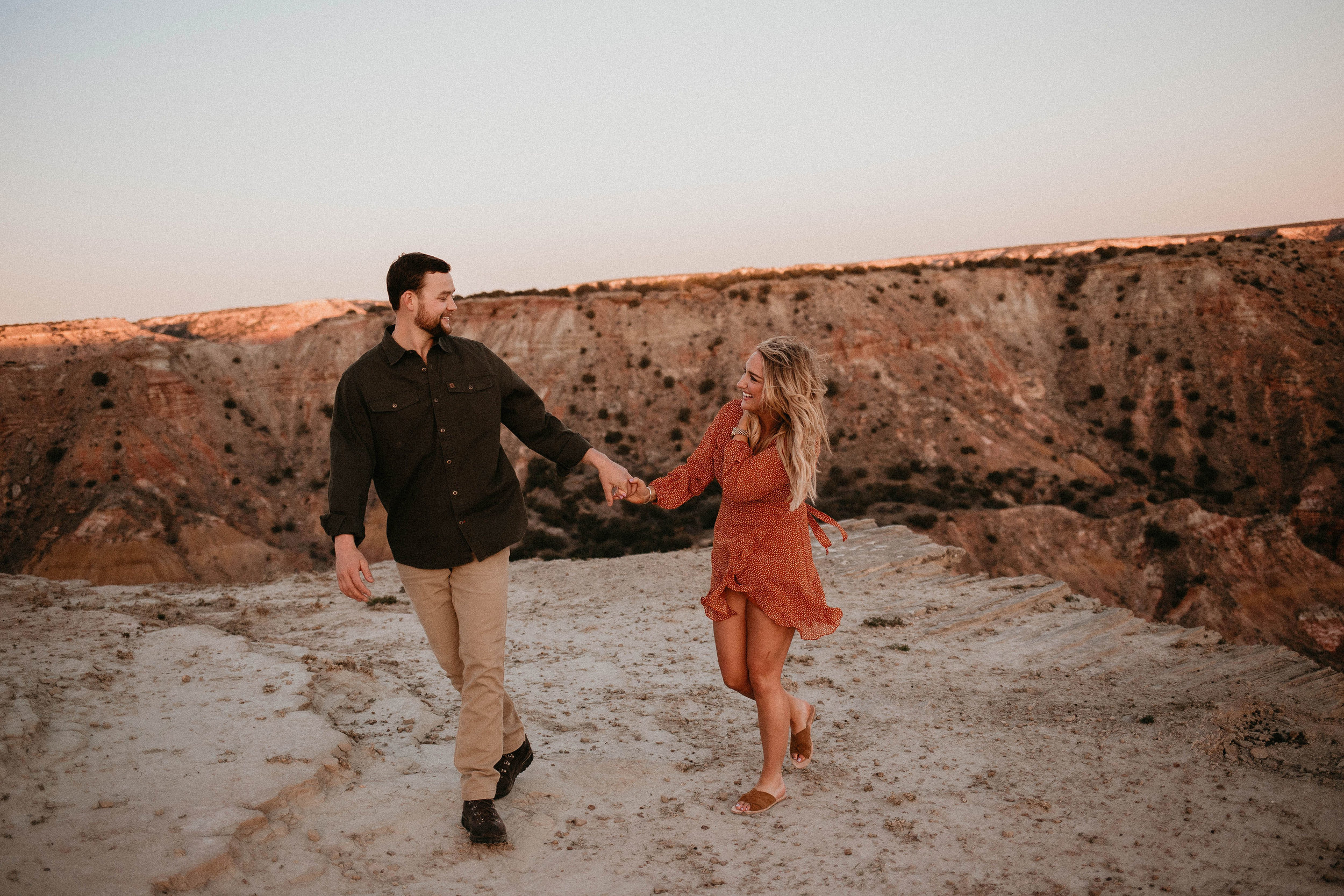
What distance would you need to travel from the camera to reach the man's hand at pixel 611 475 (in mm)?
3896

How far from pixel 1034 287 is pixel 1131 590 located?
66.5 ft

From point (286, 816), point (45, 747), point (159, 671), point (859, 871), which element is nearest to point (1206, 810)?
point (859, 871)

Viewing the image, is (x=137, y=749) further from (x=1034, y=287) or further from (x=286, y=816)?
(x=1034, y=287)

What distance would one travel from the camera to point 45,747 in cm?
374

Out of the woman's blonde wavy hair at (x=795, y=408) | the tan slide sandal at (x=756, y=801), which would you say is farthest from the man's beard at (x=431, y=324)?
the tan slide sandal at (x=756, y=801)

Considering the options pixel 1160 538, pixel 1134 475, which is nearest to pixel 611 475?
pixel 1160 538

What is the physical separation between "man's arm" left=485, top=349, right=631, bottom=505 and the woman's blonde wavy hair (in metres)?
0.74

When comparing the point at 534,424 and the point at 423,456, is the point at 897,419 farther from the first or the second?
the point at 423,456

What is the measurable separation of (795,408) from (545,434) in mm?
1279

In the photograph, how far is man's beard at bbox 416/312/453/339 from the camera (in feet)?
11.4

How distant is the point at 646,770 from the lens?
435cm

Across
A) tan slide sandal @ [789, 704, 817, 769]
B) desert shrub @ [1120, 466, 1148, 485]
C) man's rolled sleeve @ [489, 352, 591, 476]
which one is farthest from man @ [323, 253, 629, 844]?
desert shrub @ [1120, 466, 1148, 485]

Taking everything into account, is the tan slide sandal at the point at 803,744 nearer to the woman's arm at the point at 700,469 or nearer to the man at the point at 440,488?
the woman's arm at the point at 700,469

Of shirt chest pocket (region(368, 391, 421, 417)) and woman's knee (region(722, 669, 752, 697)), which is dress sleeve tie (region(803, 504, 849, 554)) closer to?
woman's knee (region(722, 669, 752, 697))
